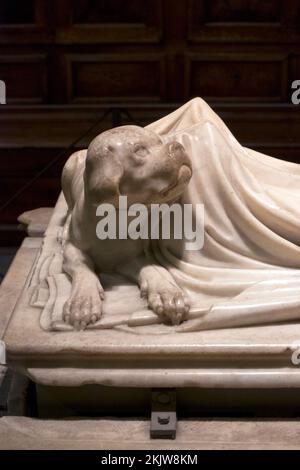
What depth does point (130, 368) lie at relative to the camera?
6.77 ft

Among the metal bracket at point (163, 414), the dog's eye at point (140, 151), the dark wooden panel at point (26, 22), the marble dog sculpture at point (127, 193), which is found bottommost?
the metal bracket at point (163, 414)

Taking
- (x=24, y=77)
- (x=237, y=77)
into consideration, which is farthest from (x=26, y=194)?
(x=237, y=77)

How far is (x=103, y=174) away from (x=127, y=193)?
0.34 ft

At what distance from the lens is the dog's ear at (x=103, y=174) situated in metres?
2.13

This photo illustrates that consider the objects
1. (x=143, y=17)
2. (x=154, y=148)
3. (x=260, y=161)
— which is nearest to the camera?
(x=154, y=148)

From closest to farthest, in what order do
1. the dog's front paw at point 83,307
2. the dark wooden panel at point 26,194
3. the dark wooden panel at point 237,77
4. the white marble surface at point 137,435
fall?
1. the white marble surface at point 137,435
2. the dog's front paw at point 83,307
3. the dark wooden panel at point 237,77
4. the dark wooden panel at point 26,194

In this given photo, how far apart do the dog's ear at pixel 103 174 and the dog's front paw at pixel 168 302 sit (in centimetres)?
26

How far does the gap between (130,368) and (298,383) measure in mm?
418

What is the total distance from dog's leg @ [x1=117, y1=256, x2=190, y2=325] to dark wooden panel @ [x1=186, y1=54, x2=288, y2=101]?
169 centimetres

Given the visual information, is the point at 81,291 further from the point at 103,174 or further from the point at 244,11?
the point at 244,11

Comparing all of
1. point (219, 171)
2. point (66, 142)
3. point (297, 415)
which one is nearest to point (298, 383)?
point (297, 415)

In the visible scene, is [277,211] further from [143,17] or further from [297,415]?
[143,17]

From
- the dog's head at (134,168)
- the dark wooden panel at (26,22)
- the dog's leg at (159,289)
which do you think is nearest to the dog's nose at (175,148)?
the dog's head at (134,168)

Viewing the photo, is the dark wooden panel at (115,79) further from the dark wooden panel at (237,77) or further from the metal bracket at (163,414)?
the metal bracket at (163,414)
